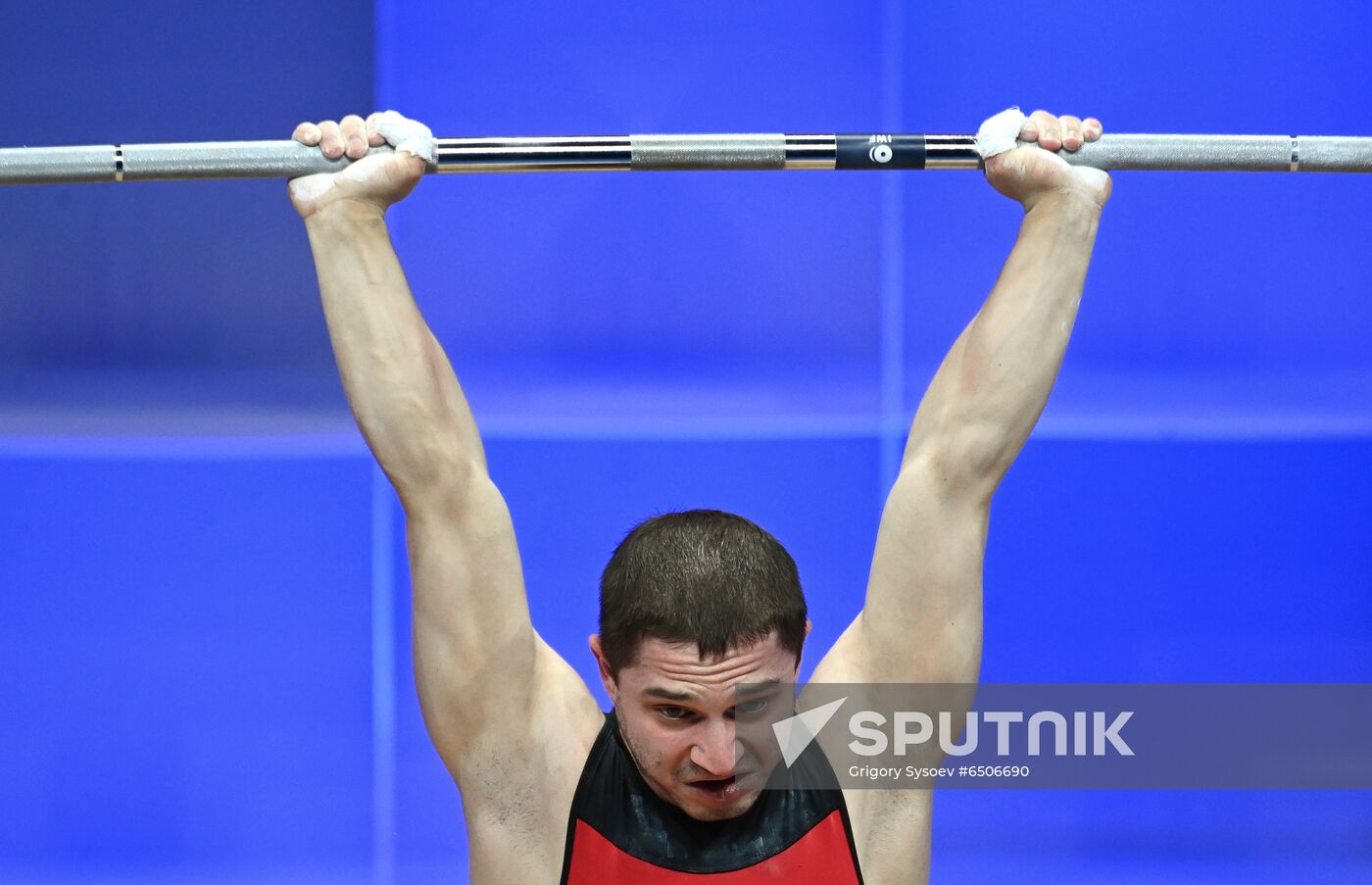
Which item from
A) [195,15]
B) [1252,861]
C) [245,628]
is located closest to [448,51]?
[195,15]

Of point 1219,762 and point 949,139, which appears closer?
point 949,139

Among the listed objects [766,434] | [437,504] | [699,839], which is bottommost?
[699,839]

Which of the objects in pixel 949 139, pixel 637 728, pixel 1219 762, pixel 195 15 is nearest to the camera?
pixel 637 728

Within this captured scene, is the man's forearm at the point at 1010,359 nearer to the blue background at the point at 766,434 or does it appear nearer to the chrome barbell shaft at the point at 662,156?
the chrome barbell shaft at the point at 662,156

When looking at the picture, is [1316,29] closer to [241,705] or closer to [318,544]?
[318,544]

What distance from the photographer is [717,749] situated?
1.63 meters

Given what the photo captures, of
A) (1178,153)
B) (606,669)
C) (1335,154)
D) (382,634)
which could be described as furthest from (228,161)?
(382,634)

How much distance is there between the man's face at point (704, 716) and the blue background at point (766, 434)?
1499 millimetres

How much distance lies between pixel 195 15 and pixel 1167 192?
2.13 meters

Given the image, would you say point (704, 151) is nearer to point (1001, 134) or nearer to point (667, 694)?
point (1001, 134)

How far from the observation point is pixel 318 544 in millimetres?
3271

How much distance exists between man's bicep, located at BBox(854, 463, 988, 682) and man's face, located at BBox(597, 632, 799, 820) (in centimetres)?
14

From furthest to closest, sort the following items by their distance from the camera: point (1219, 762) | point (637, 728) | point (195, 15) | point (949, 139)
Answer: point (195, 15) < point (1219, 762) < point (949, 139) < point (637, 728)

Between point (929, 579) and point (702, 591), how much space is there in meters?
0.27
